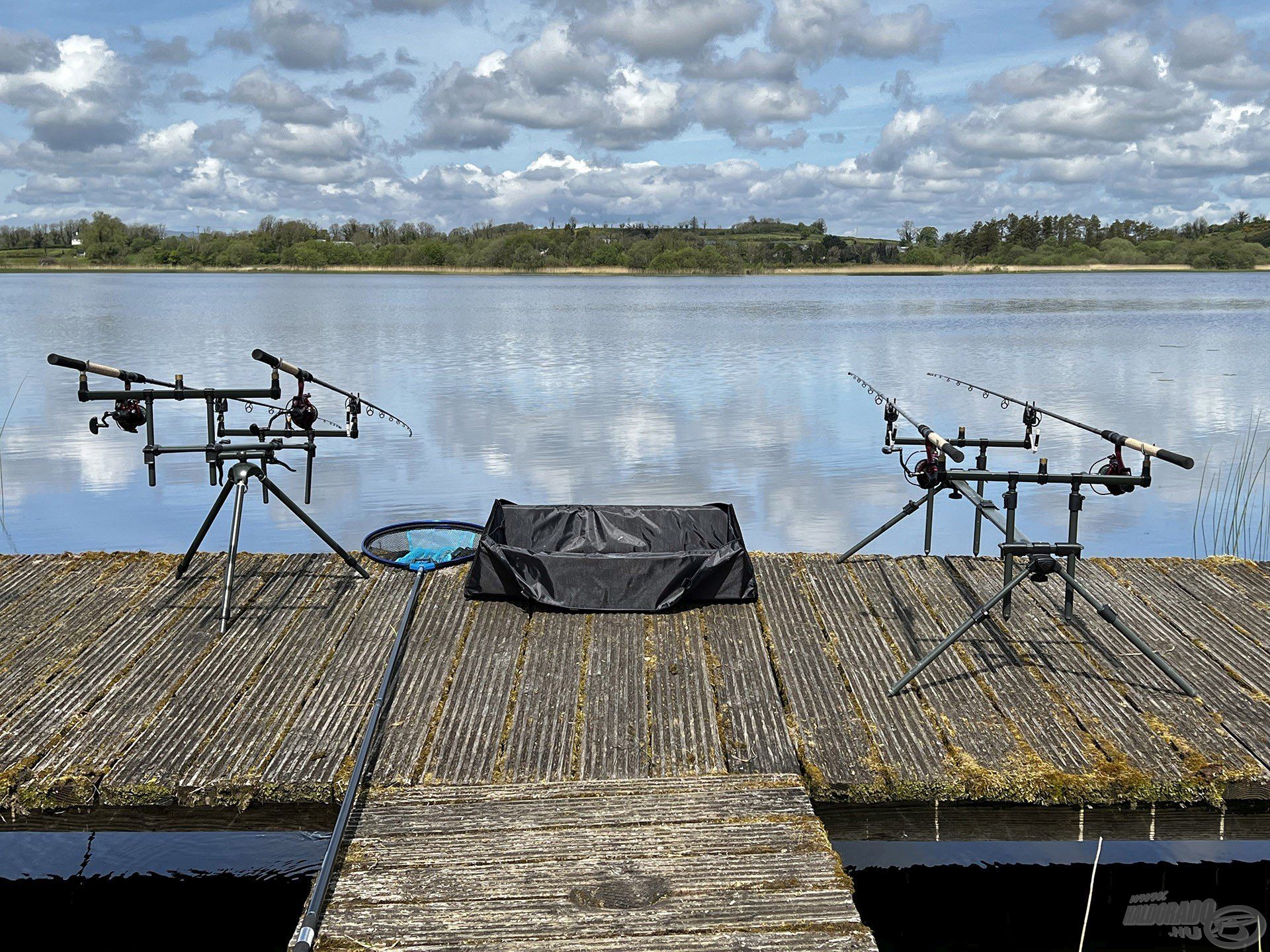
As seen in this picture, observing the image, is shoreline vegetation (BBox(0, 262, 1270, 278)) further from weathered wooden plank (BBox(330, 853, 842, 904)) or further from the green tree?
weathered wooden plank (BBox(330, 853, 842, 904))

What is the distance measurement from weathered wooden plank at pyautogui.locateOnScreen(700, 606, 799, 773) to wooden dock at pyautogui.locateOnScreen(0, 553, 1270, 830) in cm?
1

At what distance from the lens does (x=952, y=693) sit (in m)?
4.34

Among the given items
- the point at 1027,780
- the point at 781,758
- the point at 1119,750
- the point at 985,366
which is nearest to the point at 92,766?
the point at 781,758

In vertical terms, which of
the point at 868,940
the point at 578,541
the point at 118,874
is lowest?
the point at 118,874

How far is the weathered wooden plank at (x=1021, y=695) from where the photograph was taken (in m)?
3.73

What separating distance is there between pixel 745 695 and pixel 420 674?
4.63 feet

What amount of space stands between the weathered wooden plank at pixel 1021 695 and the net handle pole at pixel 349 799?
88.7 inches

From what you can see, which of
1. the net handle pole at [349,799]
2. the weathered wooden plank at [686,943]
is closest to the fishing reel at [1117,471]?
the weathered wooden plank at [686,943]

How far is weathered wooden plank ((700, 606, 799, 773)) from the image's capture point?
382 centimetres

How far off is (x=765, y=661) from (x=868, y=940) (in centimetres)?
182

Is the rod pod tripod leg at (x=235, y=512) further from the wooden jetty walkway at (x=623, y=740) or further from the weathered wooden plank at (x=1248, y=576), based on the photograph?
the weathered wooden plank at (x=1248, y=576)

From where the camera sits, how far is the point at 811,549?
8.83 meters

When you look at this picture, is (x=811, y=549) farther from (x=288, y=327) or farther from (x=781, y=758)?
(x=288, y=327)

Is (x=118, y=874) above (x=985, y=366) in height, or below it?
below
